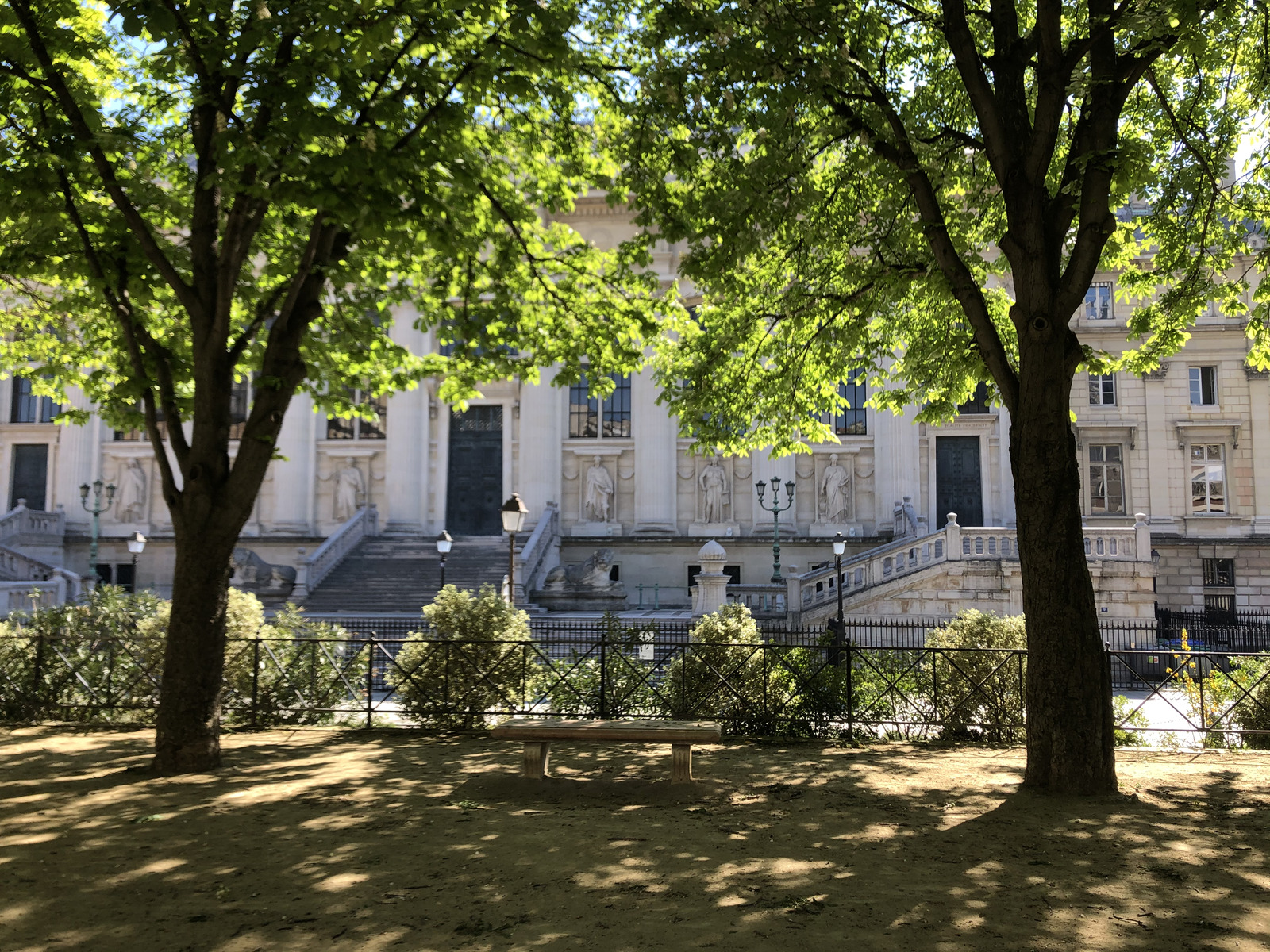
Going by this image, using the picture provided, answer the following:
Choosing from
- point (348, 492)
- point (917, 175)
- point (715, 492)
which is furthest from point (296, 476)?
point (917, 175)

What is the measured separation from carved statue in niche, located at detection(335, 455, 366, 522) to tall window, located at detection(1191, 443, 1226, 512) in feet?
104

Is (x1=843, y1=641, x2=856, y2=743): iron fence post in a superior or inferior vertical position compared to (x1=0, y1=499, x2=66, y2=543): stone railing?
inferior

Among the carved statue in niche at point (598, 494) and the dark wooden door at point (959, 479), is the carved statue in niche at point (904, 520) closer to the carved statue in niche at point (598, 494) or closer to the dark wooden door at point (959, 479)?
the dark wooden door at point (959, 479)

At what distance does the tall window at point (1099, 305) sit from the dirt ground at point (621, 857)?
94.6ft

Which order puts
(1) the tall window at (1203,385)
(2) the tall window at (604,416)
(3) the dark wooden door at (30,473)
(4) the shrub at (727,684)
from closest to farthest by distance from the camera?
1. (4) the shrub at (727,684)
2. (1) the tall window at (1203,385)
3. (2) the tall window at (604,416)
4. (3) the dark wooden door at (30,473)

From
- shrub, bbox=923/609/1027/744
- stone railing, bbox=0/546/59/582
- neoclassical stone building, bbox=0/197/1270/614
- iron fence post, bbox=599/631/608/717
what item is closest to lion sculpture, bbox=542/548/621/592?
neoclassical stone building, bbox=0/197/1270/614

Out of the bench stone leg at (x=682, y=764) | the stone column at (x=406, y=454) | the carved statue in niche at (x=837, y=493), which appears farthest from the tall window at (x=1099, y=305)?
the bench stone leg at (x=682, y=764)

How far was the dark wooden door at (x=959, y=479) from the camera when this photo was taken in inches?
1329

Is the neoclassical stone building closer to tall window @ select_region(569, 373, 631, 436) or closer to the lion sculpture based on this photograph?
tall window @ select_region(569, 373, 631, 436)

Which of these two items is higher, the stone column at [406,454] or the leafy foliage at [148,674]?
the stone column at [406,454]

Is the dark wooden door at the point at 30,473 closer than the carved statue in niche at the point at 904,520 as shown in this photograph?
No

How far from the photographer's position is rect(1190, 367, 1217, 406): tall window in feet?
110

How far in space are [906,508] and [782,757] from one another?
947 inches

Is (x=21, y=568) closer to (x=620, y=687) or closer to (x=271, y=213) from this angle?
(x=271, y=213)
